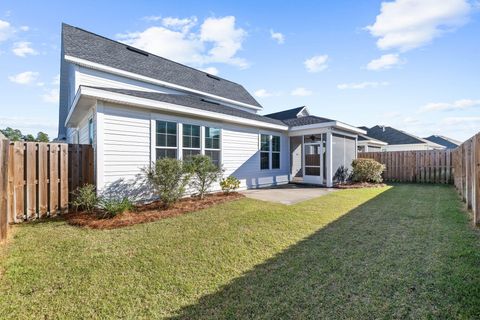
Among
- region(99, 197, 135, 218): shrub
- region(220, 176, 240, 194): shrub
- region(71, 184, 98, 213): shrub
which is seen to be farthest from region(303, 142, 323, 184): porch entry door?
region(71, 184, 98, 213): shrub

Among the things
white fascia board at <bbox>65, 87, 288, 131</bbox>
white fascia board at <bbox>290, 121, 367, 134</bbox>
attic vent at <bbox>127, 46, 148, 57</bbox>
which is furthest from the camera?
attic vent at <bbox>127, 46, 148, 57</bbox>

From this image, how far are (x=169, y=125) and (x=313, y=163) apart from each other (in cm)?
852

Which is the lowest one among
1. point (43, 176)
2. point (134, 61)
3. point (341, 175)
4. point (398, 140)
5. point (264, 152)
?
point (341, 175)

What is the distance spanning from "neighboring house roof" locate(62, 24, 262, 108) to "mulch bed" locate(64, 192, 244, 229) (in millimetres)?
7510

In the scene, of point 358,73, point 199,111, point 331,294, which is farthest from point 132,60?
point 331,294

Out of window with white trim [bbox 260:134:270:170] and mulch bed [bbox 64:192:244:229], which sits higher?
window with white trim [bbox 260:134:270:170]

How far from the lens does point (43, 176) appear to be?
6281 mm

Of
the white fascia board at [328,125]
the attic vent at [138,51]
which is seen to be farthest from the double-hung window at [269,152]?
the attic vent at [138,51]

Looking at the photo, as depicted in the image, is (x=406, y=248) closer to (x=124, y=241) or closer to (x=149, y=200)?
(x=124, y=241)

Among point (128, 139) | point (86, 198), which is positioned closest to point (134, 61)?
point (128, 139)

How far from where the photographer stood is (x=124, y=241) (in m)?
4.63

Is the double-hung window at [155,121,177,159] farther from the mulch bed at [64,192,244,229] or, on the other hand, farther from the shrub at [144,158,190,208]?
the mulch bed at [64,192,244,229]

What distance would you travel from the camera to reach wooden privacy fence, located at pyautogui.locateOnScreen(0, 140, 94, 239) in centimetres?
584

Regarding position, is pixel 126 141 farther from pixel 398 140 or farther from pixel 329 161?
pixel 398 140
